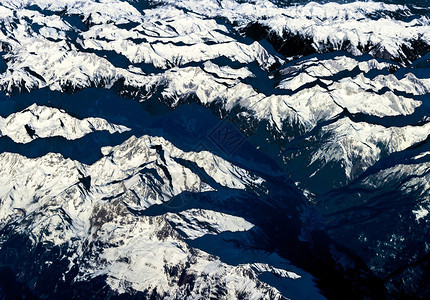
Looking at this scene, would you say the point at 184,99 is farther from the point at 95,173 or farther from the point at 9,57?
the point at 9,57

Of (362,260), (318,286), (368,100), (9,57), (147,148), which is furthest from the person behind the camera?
(9,57)

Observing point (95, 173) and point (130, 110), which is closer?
point (95, 173)

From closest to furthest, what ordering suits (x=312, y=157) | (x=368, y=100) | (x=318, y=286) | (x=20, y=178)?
(x=318, y=286) → (x=20, y=178) → (x=312, y=157) → (x=368, y=100)

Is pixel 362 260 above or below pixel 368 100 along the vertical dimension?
below

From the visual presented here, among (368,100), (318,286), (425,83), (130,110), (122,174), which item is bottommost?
(318,286)

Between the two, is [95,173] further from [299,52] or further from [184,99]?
[299,52]

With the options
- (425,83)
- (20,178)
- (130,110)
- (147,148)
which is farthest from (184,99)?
(425,83)
